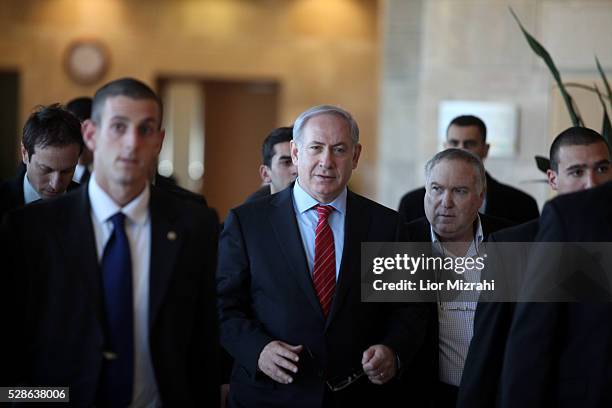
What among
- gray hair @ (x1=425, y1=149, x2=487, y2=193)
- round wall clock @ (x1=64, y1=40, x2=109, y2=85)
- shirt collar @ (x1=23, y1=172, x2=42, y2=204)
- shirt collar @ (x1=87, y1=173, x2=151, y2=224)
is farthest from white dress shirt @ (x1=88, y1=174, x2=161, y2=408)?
round wall clock @ (x1=64, y1=40, x2=109, y2=85)

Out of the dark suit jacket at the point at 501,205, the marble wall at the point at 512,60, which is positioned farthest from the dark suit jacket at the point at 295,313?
the marble wall at the point at 512,60

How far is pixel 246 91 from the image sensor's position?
37.3 feet

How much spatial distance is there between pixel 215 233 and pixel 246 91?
919 centimetres

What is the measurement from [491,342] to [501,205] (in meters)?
2.19

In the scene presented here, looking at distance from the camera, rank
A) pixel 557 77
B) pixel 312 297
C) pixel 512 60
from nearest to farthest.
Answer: pixel 312 297 < pixel 557 77 < pixel 512 60

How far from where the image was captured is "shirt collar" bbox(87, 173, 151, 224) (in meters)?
2.21

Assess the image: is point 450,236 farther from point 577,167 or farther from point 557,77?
point 557,77

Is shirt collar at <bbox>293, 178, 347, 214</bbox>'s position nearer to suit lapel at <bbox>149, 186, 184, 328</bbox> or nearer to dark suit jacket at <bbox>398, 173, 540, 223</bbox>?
suit lapel at <bbox>149, 186, 184, 328</bbox>

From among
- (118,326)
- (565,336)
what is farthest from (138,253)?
(565,336)

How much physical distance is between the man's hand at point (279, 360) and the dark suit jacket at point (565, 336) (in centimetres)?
74

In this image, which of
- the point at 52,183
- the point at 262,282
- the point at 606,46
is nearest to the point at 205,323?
the point at 262,282

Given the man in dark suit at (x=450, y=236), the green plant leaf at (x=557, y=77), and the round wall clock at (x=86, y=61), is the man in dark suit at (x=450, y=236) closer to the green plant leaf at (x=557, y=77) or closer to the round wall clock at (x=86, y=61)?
the green plant leaf at (x=557, y=77)

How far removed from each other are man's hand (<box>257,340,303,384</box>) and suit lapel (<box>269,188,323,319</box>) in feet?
0.58

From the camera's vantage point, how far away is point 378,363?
9.26ft
